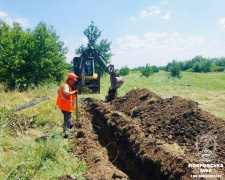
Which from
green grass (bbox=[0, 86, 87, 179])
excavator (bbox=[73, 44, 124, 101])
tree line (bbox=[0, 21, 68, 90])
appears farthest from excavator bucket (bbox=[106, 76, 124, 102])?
tree line (bbox=[0, 21, 68, 90])

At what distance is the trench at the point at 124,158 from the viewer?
367cm

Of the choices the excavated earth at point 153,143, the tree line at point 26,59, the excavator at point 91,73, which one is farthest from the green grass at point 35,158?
the tree line at point 26,59

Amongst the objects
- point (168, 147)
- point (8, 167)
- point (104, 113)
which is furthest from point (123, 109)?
point (8, 167)

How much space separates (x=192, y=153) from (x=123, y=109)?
4123mm

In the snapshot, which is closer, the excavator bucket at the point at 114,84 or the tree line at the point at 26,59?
the excavator bucket at the point at 114,84

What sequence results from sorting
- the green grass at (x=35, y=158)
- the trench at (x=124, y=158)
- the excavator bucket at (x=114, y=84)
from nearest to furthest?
the green grass at (x=35, y=158)
the trench at (x=124, y=158)
the excavator bucket at (x=114, y=84)

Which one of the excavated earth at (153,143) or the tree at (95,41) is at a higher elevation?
the tree at (95,41)

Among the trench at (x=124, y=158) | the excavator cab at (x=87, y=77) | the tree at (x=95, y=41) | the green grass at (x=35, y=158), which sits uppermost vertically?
the tree at (x=95, y=41)

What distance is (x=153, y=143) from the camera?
13.8 feet

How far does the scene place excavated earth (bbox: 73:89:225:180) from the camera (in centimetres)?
333

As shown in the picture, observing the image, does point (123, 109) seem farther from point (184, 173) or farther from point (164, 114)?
point (184, 173)

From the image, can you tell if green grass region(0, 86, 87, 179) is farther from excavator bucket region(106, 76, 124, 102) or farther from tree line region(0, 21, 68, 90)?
tree line region(0, 21, 68, 90)

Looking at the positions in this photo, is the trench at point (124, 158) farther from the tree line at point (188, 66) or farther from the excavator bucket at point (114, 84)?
the tree line at point (188, 66)

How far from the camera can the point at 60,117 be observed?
6.46 metres
